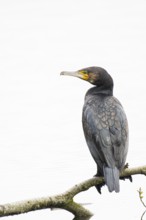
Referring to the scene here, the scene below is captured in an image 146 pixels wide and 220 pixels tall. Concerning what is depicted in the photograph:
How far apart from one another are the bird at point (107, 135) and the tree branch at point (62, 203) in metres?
0.13

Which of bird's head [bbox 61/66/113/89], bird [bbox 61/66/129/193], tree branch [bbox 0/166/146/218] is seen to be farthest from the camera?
bird's head [bbox 61/66/113/89]

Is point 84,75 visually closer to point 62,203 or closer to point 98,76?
point 98,76

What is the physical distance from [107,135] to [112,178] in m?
0.39

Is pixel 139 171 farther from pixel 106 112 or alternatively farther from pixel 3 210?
pixel 3 210

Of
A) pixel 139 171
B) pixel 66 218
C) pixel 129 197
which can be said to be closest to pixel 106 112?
pixel 139 171

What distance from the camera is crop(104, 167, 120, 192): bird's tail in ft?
20.3

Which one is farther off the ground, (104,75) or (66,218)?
(104,75)

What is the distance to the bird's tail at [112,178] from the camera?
6.20 metres

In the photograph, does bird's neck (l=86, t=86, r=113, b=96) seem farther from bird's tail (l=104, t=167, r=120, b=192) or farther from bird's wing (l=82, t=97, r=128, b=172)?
bird's tail (l=104, t=167, r=120, b=192)

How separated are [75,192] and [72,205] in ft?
0.62

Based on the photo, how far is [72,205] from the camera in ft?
20.5

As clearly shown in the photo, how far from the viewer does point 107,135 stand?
646 centimetres

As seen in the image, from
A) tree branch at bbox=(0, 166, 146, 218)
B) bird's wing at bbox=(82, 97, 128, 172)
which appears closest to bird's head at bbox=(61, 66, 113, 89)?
bird's wing at bbox=(82, 97, 128, 172)

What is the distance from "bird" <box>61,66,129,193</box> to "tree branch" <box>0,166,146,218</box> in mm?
128
